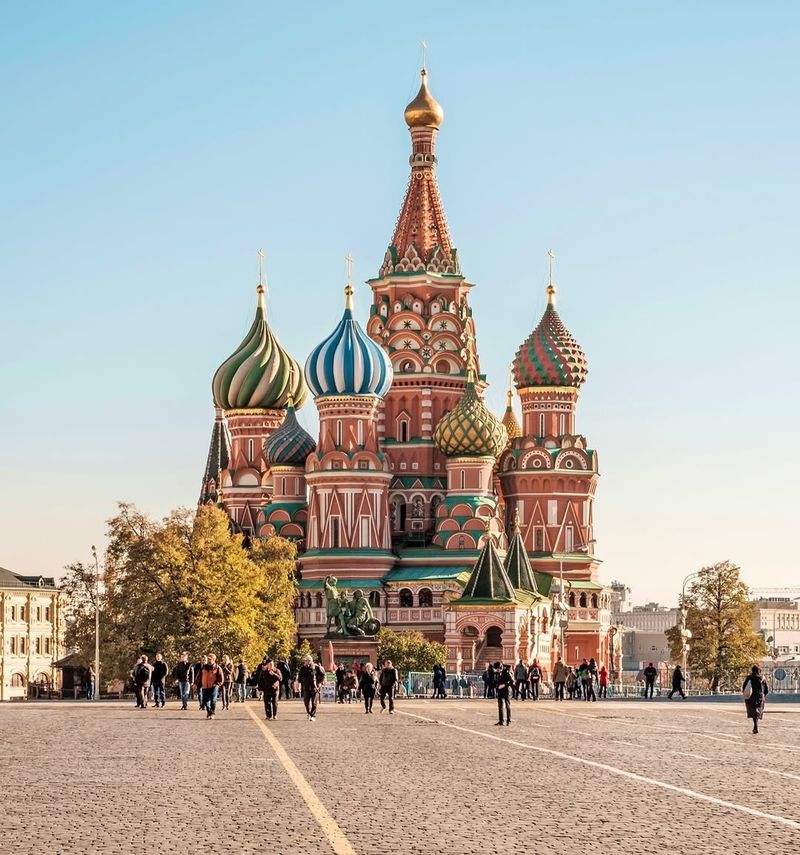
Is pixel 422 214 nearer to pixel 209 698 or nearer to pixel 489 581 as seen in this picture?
pixel 489 581

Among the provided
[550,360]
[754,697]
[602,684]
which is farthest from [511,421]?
[754,697]

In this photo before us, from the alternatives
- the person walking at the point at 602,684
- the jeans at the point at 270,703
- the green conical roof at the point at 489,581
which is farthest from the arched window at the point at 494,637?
the jeans at the point at 270,703

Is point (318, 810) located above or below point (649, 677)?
below

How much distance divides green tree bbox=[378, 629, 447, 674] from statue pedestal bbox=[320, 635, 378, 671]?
38cm

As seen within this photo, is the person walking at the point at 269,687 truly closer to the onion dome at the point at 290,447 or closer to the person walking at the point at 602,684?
the person walking at the point at 602,684

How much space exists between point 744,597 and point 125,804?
80480 millimetres

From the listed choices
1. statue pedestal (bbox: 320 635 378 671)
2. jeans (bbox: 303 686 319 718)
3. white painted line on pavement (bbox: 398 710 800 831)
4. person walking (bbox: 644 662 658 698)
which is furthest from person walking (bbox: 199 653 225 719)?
statue pedestal (bbox: 320 635 378 671)

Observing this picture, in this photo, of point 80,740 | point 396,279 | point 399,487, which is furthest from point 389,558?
point 80,740

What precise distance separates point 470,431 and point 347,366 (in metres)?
7.32

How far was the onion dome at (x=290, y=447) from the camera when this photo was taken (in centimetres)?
10200

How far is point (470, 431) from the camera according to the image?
98.1 metres

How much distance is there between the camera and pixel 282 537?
10069 cm

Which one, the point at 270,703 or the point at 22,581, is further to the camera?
the point at 22,581

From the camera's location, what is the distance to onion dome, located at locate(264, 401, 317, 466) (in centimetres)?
10200
